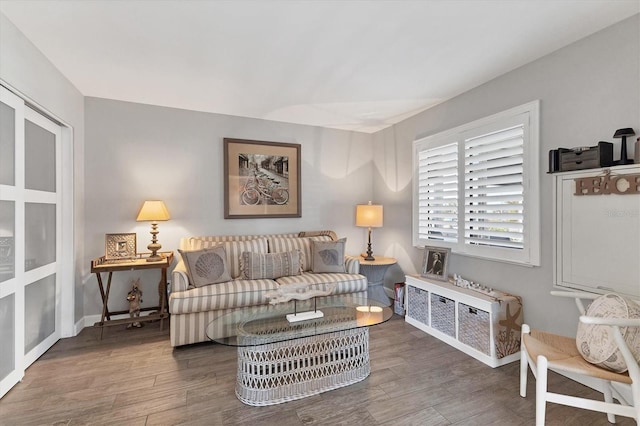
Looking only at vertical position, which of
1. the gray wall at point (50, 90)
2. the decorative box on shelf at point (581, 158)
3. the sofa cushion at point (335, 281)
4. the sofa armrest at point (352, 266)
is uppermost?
the gray wall at point (50, 90)

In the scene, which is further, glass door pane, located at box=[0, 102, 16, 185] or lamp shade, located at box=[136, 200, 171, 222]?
lamp shade, located at box=[136, 200, 171, 222]

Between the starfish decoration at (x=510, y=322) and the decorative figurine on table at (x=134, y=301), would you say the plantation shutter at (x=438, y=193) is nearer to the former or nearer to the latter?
the starfish decoration at (x=510, y=322)

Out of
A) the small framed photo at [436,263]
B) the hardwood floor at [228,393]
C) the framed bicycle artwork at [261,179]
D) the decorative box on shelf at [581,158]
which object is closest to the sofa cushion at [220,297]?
the hardwood floor at [228,393]

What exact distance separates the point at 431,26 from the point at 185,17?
63.7 inches

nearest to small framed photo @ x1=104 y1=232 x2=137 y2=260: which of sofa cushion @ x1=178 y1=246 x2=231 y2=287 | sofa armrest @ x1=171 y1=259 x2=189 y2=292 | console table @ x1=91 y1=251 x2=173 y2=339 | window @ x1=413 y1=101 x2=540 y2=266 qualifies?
console table @ x1=91 y1=251 x2=173 y2=339

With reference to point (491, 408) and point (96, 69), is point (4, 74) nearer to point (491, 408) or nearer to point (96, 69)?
point (96, 69)

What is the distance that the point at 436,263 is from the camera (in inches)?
127

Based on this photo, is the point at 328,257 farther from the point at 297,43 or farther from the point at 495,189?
the point at 297,43

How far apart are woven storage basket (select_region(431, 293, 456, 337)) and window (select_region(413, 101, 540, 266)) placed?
559mm

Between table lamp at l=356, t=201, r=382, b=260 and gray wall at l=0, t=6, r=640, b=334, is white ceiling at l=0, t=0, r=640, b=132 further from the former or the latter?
table lamp at l=356, t=201, r=382, b=260

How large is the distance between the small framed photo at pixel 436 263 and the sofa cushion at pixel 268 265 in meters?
1.44

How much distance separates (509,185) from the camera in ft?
8.75

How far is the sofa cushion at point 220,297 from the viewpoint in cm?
271

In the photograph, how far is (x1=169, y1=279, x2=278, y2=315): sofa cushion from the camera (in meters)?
2.71
